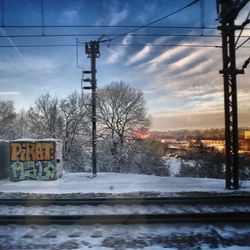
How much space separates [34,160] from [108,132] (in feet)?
87.8

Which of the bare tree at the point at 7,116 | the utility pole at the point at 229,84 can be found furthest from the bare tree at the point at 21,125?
the utility pole at the point at 229,84

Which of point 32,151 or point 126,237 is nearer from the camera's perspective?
point 126,237

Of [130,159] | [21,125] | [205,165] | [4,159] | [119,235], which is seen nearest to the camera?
[119,235]

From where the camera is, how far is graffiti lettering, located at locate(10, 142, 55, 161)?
868 inches

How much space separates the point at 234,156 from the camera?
1752 centimetres

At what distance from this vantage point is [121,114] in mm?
48688

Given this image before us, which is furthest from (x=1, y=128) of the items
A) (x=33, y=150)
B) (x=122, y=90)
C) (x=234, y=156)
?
(x=234, y=156)

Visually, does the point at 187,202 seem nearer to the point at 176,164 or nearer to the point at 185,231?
the point at 185,231

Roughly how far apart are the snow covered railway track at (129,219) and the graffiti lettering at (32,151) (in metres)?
11.6

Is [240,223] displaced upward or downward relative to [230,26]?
downward

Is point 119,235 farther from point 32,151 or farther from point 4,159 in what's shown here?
point 4,159

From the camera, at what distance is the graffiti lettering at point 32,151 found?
72.3ft


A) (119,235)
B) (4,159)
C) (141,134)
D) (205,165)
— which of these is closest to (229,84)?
(119,235)

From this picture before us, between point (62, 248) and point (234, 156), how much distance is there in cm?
1147
